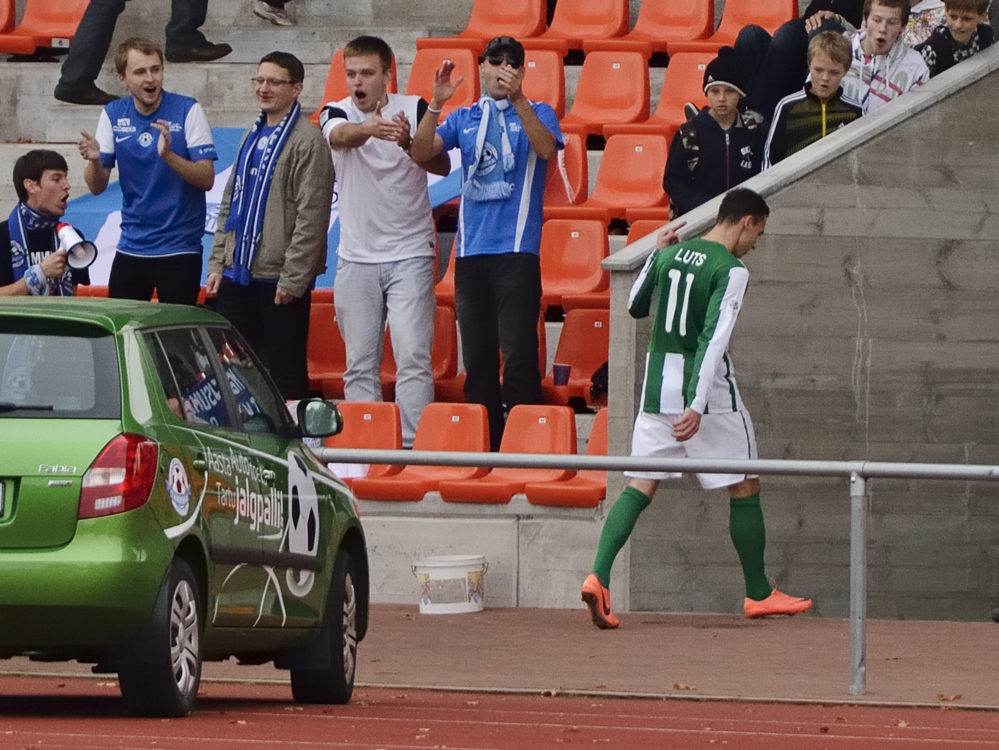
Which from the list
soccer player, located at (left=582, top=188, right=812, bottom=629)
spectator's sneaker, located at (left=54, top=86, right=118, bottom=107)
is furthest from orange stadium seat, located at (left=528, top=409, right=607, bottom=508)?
spectator's sneaker, located at (left=54, top=86, right=118, bottom=107)

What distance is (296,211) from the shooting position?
44.5 feet

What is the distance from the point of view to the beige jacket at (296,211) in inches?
527

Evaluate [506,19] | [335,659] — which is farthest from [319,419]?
[506,19]

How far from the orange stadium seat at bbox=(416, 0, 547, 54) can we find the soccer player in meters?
6.80

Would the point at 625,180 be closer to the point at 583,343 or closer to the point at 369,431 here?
the point at 583,343

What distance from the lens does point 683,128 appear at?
13.8 meters

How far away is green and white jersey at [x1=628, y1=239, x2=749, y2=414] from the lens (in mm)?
11594

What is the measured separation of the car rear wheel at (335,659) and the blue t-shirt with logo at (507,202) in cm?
435

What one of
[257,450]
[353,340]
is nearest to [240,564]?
[257,450]

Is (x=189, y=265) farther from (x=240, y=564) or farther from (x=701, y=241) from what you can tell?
(x=240, y=564)

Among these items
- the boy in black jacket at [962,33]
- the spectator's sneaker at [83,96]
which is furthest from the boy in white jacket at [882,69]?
the spectator's sneaker at [83,96]

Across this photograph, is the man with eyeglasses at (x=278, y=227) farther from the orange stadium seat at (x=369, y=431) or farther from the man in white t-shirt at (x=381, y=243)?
the orange stadium seat at (x=369, y=431)

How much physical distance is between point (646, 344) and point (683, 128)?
1.70 meters

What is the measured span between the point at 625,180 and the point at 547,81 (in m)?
1.43
